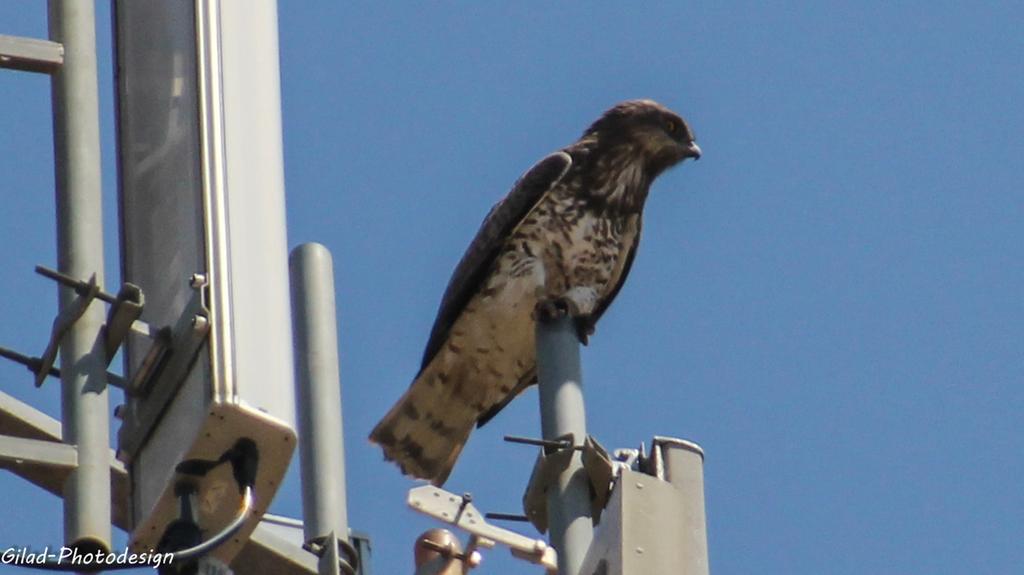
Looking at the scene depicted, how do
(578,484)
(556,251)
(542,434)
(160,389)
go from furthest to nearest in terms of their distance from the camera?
(556,251), (542,434), (578,484), (160,389)

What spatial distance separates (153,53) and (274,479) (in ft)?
3.28

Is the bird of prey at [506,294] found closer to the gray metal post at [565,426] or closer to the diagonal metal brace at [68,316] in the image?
the gray metal post at [565,426]

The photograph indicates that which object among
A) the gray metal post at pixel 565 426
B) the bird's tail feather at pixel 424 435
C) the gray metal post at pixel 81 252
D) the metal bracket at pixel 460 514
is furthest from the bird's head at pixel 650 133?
the gray metal post at pixel 81 252

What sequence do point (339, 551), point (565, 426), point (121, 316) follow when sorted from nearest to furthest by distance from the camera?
1. point (121, 316)
2. point (339, 551)
3. point (565, 426)

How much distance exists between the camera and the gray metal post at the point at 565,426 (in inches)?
177

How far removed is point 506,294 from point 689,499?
18.8ft

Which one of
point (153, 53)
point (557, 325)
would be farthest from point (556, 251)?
point (153, 53)

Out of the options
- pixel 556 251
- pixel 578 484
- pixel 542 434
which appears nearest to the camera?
pixel 578 484

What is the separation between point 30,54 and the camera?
3619 mm

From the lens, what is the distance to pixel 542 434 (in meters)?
4.86

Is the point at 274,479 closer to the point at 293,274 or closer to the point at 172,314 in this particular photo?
the point at 172,314

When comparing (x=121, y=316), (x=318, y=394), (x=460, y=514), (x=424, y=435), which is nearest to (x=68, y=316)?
(x=121, y=316)

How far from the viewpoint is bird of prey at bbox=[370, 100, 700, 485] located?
384 inches

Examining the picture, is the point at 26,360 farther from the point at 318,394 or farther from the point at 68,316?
the point at 318,394
